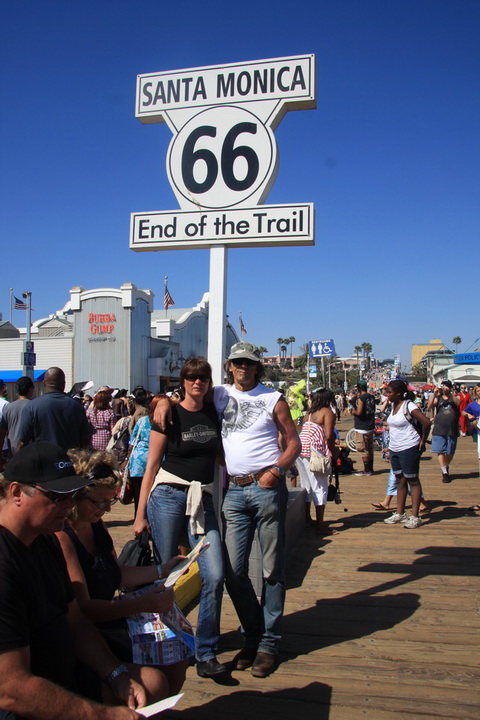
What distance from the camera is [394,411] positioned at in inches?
258

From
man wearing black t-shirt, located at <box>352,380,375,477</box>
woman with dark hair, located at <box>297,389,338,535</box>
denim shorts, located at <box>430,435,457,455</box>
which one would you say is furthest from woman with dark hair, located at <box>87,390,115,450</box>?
denim shorts, located at <box>430,435,457,455</box>

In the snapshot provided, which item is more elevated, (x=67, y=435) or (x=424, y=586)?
(x=67, y=435)

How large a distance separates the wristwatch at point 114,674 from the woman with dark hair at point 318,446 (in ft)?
13.8

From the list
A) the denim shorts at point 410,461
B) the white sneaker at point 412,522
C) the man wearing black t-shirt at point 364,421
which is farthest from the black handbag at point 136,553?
the man wearing black t-shirt at point 364,421

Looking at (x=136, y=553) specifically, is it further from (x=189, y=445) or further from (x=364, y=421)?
(x=364, y=421)

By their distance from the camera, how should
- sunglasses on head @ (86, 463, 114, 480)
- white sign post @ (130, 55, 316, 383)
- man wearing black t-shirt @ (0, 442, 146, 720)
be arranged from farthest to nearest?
white sign post @ (130, 55, 316, 383)
sunglasses on head @ (86, 463, 114, 480)
man wearing black t-shirt @ (0, 442, 146, 720)

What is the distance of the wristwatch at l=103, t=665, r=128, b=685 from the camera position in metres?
2.06

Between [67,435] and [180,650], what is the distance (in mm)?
3021

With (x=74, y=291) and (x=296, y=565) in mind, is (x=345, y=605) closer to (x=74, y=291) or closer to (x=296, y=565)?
(x=296, y=565)

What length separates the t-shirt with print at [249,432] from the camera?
327 cm

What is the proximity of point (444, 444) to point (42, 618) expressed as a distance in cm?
927

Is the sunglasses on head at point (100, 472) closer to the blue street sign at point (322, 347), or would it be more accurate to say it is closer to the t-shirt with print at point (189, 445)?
the t-shirt with print at point (189, 445)

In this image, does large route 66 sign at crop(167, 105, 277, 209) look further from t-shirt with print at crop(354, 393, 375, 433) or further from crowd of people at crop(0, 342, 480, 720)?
t-shirt with print at crop(354, 393, 375, 433)

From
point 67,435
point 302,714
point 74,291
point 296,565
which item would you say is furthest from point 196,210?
point 74,291
